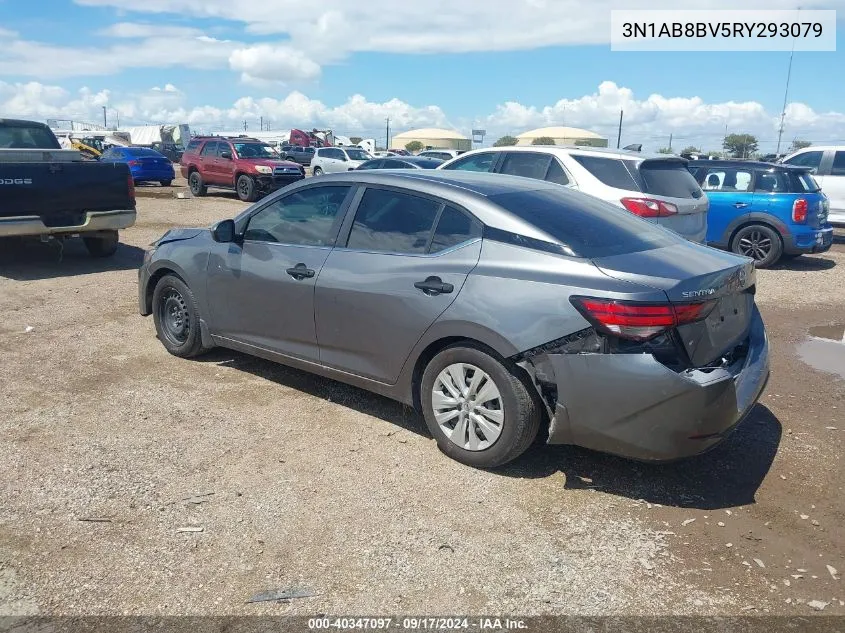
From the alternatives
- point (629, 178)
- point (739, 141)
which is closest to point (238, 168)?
point (629, 178)

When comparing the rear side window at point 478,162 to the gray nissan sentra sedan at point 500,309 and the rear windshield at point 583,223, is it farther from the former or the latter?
the rear windshield at point 583,223

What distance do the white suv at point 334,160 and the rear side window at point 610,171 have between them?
706 inches

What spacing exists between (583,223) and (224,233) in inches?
102

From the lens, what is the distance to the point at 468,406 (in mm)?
3938

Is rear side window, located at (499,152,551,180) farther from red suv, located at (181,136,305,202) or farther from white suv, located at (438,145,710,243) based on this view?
red suv, located at (181,136,305,202)

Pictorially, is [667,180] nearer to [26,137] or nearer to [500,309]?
[500,309]

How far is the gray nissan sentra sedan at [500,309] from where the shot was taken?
3439 mm

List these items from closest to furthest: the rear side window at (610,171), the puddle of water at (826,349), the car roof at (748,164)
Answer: the puddle of water at (826,349), the rear side window at (610,171), the car roof at (748,164)

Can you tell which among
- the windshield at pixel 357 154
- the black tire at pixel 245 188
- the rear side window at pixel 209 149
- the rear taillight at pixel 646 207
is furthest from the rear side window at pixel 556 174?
the windshield at pixel 357 154

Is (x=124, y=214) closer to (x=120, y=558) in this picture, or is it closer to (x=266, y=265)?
(x=266, y=265)

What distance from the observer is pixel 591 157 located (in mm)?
8469

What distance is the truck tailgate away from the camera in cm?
827

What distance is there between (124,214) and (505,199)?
713cm

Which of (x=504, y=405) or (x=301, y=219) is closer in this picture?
(x=504, y=405)
